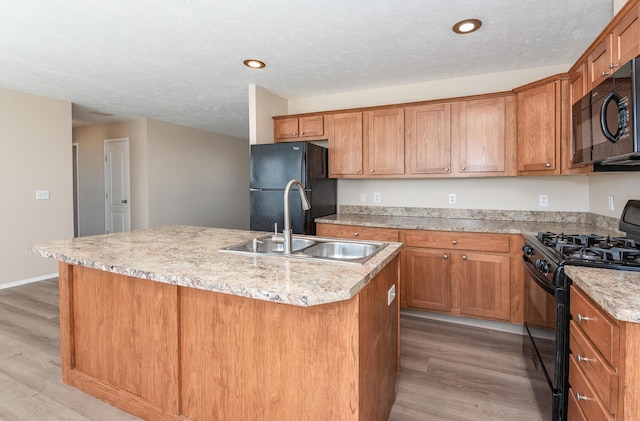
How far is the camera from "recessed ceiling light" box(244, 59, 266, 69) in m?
2.96

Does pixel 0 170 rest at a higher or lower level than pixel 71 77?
lower

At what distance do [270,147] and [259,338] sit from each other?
7.84 ft

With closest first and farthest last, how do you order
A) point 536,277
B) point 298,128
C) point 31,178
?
point 536,277, point 298,128, point 31,178

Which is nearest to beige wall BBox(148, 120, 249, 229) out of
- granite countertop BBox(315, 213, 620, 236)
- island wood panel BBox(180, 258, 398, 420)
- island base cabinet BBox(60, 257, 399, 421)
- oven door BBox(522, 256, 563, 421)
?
granite countertop BBox(315, 213, 620, 236)

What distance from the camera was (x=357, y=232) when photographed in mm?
3199

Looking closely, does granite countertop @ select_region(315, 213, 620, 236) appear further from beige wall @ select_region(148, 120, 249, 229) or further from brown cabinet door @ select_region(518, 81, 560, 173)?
beige wall @ select_region(148, 120, 249, 229)

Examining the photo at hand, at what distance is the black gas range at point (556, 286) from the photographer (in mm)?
1439

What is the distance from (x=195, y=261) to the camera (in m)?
1.48

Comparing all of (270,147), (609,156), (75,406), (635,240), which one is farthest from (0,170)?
(635,240)

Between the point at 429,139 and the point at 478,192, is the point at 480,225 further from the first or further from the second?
the point at 429,139

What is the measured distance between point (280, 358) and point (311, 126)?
2.89 meters

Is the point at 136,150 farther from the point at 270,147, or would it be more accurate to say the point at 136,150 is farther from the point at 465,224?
the point at 465,224

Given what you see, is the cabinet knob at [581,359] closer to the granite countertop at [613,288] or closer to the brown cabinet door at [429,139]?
the granite countertop at [613,288]

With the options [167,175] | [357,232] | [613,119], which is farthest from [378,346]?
[167,175]
